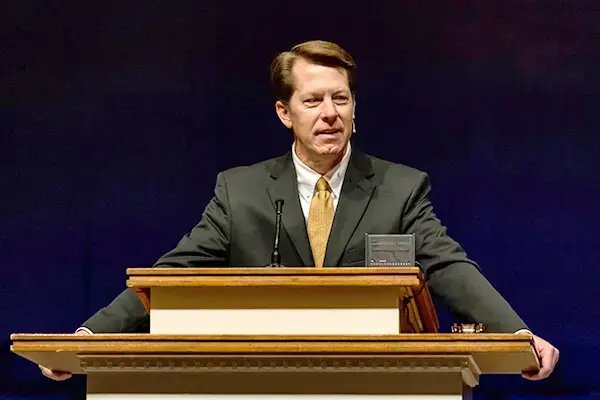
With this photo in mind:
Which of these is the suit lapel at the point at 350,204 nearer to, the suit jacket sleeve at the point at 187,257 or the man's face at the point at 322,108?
the man's face at the point at 322,108

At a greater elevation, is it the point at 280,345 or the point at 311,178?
the point at 311,178

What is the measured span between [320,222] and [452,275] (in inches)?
15.9

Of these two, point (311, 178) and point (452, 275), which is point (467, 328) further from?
point (311, 178)

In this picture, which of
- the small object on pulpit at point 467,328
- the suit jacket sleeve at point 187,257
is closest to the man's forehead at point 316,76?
the suit jacket sleeve at point 187,257

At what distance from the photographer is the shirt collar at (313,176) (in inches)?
138

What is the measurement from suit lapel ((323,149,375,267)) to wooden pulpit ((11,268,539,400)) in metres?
0.55

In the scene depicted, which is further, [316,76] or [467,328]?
[316,76]

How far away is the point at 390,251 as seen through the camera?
277 cm

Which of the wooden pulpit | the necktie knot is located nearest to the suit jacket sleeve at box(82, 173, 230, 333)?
the necktie knot

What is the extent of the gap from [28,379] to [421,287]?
211cm

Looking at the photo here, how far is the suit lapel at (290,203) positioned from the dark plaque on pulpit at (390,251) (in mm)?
598

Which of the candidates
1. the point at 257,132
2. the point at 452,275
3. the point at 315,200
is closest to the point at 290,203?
the point at 315,200

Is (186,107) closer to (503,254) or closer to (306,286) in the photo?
(503,254)

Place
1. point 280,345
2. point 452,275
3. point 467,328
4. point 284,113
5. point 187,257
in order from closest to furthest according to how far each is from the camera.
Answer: point 280,345 → point 467,328 → point 452,275 → point 187,257 → point 284,113
